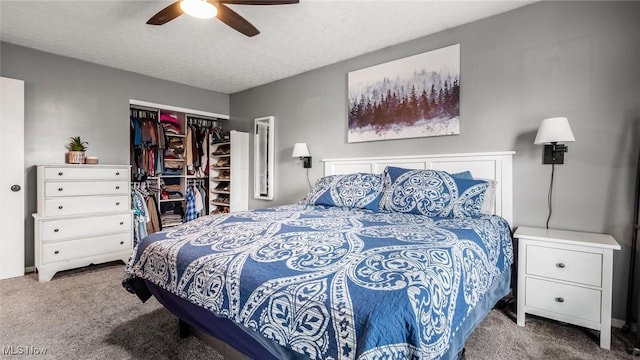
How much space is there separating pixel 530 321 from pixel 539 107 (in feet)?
5.20

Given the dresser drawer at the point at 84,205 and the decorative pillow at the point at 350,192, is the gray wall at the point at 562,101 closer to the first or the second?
the decorative pillow at the point at 350,192

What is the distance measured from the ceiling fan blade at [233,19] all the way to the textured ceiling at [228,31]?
9.3 inches

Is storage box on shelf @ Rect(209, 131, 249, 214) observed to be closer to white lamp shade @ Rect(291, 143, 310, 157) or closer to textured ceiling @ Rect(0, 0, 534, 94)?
textured ceiling @ Rect(0, 0, 534, 94)

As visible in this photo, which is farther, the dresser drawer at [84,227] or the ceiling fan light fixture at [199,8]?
the dresser drawer at [84,227]

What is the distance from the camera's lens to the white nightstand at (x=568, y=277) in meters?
1.75

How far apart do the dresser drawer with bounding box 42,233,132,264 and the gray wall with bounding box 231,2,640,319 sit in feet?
10.7

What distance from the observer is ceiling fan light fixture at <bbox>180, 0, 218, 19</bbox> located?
1.89 m

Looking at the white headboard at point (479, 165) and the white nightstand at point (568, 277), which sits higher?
the white headboard at point (479, 165)

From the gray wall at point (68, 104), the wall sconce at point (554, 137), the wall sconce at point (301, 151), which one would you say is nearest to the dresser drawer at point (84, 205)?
the gray wall at point (68, 104)

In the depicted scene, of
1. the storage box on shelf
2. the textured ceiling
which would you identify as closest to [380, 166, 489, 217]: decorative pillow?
the textured ceiling

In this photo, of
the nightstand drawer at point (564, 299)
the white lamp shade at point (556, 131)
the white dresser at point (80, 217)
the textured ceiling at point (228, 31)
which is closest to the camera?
the nightstand drawer at point (564, 299)

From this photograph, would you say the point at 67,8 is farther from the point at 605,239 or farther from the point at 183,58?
the point at 605,239

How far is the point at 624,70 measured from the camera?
6.54 feet

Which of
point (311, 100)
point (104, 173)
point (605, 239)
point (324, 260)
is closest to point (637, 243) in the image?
point (605, 239)
